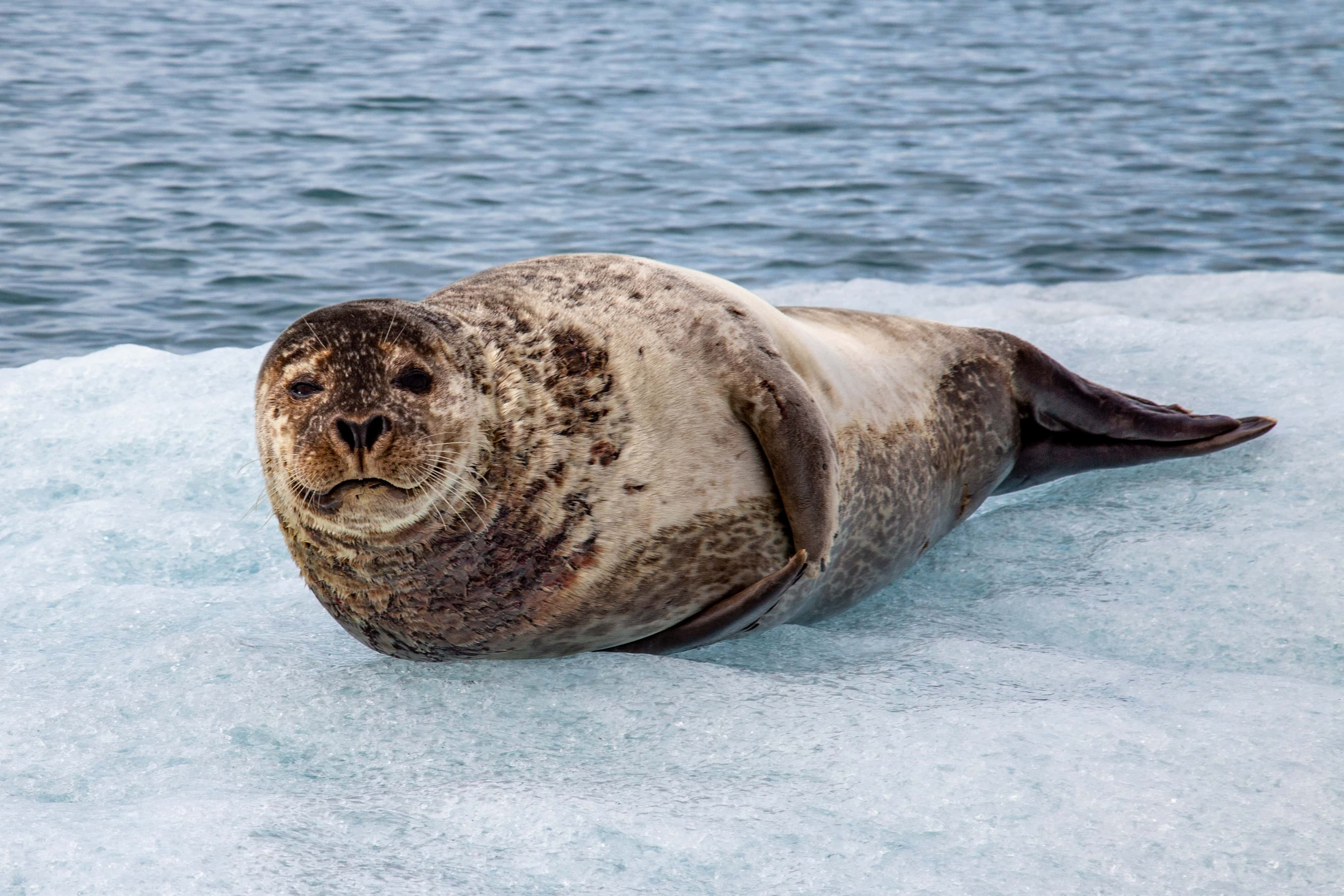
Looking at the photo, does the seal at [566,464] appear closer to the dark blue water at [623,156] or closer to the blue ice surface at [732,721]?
the blue ice surface at [732,721]

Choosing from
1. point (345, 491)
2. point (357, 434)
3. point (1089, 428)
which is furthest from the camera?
point (1089, 428)

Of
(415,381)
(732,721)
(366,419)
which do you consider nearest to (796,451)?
(732,721)

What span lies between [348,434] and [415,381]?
0.64 feet

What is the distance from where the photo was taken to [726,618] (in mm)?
3018

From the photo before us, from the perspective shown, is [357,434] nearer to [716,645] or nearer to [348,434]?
[348,434]

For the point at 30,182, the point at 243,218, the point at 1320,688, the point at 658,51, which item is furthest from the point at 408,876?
the point at 658,51

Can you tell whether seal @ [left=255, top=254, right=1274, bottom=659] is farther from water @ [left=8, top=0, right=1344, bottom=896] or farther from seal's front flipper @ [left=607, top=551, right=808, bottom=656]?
water @ [left=8, top=0, right=1344, bottom=896]

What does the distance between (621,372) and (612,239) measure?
6.32 m

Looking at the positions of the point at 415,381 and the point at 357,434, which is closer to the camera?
the point at 357,434

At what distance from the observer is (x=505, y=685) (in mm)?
2980

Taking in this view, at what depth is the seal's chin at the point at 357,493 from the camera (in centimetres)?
267

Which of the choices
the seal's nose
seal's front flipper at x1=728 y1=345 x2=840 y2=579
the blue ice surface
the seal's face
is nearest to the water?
the blue ice surface

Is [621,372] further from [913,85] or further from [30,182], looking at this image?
[913,85]

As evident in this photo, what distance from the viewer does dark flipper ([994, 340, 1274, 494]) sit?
4.12 meters
